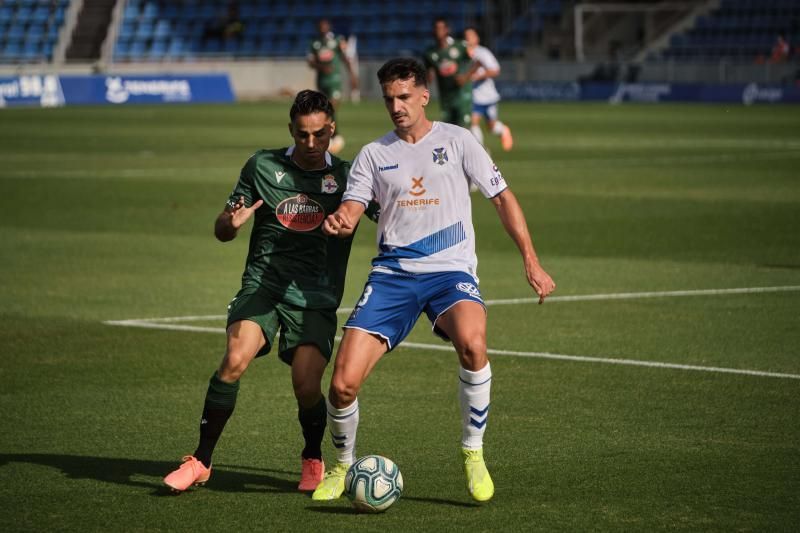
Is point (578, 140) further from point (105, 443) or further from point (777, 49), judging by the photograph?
point (105, 443)

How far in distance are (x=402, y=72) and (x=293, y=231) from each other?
0.93 m

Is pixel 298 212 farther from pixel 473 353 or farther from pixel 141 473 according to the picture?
pixel 141 473

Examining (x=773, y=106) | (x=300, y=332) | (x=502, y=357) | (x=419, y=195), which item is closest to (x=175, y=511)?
(x=300, y=332)

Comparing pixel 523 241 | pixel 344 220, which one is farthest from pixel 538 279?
pixel 344 220

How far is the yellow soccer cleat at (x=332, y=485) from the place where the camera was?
20.7 ft

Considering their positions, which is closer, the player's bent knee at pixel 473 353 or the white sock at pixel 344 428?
the player's bent knee at pixel 473 353

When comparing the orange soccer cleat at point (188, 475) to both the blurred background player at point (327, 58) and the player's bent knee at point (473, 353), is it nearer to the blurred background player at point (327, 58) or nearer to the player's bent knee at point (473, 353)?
the player's bent knee at point (473, 353)

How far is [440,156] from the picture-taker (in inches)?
254

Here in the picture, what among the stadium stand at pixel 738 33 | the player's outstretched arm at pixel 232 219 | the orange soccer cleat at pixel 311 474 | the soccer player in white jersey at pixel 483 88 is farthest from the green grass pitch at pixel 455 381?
the stadium stand at pixel 738 33

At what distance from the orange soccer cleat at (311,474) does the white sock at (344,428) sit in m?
0.14

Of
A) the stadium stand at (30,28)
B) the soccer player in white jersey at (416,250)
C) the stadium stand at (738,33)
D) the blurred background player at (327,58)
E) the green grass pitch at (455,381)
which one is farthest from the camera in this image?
the stadium stand at (30,28)

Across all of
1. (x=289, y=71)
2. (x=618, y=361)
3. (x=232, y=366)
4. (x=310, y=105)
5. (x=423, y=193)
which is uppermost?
(x=310, y=105)

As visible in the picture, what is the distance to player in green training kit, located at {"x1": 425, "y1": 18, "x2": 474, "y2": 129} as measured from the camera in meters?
24.2

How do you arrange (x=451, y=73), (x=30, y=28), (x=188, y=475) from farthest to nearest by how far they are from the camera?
A: 1. (x=30, y=28)
2. (x=451, y=73)
3. (x=188, y=475)
